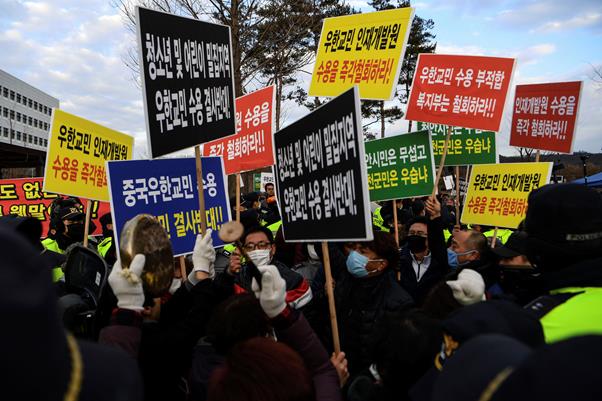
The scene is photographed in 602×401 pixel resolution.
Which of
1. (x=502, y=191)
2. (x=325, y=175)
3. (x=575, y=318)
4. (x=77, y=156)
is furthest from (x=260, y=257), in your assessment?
(x=502, y=191)

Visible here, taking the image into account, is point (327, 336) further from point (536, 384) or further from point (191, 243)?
point (536, 384)

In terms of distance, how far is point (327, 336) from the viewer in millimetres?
3520

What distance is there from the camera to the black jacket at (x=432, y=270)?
159 inches

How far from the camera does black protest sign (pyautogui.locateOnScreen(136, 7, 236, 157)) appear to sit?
333 centimetres

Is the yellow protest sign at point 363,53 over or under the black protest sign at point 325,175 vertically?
over

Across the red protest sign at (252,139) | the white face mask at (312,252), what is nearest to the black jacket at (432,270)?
the white face mask at (312,252)

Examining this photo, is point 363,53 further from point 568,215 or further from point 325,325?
point 568,215

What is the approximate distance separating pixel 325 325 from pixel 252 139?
2623 mm

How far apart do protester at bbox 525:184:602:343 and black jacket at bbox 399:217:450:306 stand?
2.07 m

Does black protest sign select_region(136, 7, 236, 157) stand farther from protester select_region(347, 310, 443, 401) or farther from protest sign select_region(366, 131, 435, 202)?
protest sign select_region(366, 131, 435, 202)

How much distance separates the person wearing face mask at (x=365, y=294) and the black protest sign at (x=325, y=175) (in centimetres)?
54

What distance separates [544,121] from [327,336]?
17.4 ft

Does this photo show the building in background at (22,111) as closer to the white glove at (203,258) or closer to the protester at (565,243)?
the white glove at (203,258)

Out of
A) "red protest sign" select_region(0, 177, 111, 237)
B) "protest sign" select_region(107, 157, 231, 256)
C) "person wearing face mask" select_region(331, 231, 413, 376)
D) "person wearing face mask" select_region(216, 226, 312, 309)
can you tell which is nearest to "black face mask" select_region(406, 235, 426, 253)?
"person wearing face mask" select_region(331, 231, 413, 376)
